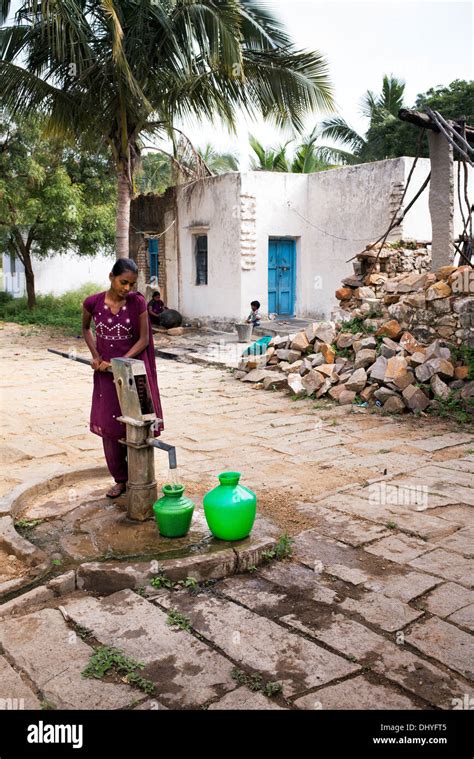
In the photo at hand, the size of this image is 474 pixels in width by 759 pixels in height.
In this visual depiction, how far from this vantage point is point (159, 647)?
290 cm

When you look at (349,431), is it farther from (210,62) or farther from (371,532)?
(210,62)

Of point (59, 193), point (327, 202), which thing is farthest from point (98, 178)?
point (327, 202)

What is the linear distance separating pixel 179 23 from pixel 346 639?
37.4ft

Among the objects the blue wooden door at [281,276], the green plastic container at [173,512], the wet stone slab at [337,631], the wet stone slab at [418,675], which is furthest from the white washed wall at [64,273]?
the wet stone slab at [418,675]

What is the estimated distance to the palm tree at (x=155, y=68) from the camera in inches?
447

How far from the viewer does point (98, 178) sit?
1822 cm

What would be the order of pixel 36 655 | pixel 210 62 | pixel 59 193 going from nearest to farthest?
pixel 36 655 → pixel 210 62 → pixel 59 193

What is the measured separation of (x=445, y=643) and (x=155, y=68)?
1154cm

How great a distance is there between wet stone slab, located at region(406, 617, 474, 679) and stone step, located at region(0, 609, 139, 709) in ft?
4.07

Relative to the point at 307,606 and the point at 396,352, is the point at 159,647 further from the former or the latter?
the point at 396,352

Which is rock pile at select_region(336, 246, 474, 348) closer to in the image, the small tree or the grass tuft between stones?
the grass tuft between stones

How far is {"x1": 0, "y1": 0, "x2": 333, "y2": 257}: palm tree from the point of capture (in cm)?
1136

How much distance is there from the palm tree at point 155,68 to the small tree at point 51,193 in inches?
141

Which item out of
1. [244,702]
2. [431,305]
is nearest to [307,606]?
[244,702]
